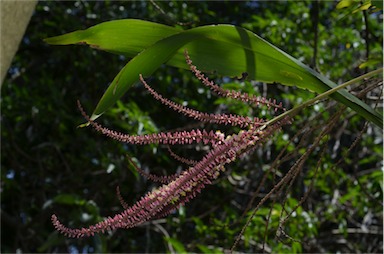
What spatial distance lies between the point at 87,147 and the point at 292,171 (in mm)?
1941

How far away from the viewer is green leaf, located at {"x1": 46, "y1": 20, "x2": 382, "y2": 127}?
0.68 m

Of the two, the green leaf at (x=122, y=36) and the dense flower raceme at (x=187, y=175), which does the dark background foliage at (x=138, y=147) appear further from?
the dense flower raceme at (x=187, y=175)

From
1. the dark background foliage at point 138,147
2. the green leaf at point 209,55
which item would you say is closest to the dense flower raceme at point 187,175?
the green leaf at point 209,55

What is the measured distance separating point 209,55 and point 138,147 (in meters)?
1.79

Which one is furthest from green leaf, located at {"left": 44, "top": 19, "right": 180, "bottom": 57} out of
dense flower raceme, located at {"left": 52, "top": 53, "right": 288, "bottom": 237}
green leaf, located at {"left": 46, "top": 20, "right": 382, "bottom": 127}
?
dense flower raceme, located at {"left": 52, "top": 53, "right": 288, "bottom": 237}

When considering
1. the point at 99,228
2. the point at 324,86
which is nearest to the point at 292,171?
the point at 324,86

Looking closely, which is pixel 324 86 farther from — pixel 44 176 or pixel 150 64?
pixel 44 176

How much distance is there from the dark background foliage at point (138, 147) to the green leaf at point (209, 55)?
1.71 m

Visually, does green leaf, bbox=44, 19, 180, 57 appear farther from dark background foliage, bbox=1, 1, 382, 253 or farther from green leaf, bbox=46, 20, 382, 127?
dark background foliage, bbox=1, 1, 382, 253

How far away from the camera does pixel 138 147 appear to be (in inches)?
98.0

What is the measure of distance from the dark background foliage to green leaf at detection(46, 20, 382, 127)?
67.2 inches

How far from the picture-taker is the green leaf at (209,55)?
0.68 meters

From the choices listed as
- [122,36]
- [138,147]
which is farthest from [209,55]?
[138,147]

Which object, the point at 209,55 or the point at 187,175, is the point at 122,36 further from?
the point at 187,175
